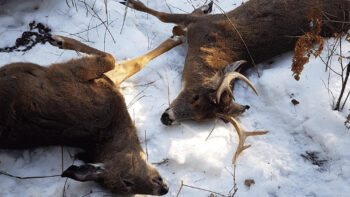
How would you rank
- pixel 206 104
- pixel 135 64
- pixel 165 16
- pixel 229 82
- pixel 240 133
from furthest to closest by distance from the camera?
1. pixel 165 16
2. pixel 135 64
3. pixel 206 104
4. pixel 229 82
5. pixel 240 133

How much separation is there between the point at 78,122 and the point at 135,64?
5.33 feet

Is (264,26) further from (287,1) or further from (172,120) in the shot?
(172,120)

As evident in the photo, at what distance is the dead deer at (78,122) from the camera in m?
3.93

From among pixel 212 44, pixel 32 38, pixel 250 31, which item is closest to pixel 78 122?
pixel 32 38

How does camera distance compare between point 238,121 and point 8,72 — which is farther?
point 238,121

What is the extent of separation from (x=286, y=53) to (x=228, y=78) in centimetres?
170

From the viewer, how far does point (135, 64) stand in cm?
553

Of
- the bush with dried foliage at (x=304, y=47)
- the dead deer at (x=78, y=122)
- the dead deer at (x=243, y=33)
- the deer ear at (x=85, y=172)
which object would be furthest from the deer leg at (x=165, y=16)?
the deer ear at (x=85, y=172)

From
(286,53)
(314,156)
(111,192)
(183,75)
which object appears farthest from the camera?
(286,53)

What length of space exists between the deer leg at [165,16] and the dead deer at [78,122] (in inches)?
81.3

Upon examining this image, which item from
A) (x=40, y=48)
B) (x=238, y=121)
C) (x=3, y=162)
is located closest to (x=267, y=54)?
(x=238, y=121)

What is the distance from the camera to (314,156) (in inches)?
184

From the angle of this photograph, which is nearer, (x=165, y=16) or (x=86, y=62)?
(x=86, y=62)

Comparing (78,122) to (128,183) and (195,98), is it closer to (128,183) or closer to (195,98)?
(128,183)
